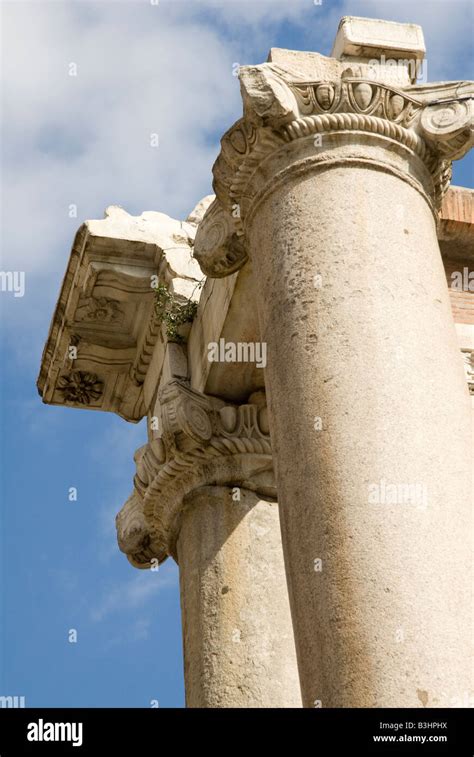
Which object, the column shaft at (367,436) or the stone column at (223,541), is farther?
the stone column at (223,541)

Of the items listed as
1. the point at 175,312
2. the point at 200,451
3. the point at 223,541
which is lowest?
the point at 223,541

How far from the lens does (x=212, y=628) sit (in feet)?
38.9

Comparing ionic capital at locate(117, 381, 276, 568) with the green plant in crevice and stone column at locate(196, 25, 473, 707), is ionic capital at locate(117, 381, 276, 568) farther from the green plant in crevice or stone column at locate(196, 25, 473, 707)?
stone column at locate(196, 25, 473, 707)

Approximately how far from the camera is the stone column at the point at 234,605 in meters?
11.6

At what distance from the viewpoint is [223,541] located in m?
12.2

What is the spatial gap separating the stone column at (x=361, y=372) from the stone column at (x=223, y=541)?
260 centimetres

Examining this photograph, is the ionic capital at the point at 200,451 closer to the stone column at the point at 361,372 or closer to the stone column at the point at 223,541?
the stone column at the point at 223,541

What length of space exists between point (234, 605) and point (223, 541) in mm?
533

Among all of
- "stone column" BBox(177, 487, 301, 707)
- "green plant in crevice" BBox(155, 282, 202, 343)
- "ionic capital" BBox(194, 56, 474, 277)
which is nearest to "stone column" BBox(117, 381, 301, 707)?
"stone column" BBox(177, 487, 301, 707)

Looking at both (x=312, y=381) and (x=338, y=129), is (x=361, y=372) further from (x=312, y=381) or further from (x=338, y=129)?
(x=338, y=129)

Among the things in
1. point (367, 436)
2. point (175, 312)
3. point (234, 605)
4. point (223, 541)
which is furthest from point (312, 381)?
point (175, 312)

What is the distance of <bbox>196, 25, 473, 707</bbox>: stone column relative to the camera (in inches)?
302

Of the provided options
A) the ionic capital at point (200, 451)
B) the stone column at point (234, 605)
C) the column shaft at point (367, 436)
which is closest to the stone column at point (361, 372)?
the column shaft at point (367, 436)

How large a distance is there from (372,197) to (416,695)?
3109mm
